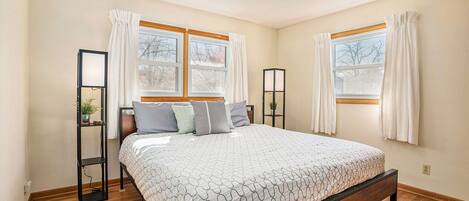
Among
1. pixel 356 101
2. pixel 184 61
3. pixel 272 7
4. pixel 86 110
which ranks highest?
pixel 272 7

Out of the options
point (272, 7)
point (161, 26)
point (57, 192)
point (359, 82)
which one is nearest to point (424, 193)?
point (359, 82)

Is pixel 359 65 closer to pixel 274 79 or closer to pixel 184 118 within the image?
pixel 274 79

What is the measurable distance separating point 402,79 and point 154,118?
289cm

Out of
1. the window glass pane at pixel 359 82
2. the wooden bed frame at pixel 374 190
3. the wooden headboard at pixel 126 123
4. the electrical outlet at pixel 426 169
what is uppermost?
the window glass pane at pixel 359 82

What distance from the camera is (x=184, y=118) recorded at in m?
2.89

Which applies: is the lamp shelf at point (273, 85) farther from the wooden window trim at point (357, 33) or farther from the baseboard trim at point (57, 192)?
the baseboard trim at point (57, 192)

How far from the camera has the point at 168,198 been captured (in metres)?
1.35

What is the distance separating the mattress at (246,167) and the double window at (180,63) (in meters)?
1.09

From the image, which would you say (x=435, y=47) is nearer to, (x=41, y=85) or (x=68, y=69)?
(x=68, y=69)

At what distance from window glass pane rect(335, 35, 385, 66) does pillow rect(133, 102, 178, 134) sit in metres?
2.61

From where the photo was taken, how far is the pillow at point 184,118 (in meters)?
2.86

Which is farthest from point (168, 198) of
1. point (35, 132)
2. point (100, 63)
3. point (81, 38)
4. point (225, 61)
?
point (225, 61)

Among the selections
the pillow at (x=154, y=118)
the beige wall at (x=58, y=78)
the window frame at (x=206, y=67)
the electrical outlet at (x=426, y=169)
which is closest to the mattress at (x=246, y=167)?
the pillow at (x=154, y=118)

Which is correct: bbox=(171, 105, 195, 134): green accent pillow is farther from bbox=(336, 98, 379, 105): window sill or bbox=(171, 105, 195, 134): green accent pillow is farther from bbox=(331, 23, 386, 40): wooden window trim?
bbox=(331, 23, 386, 40): wooden window trim
